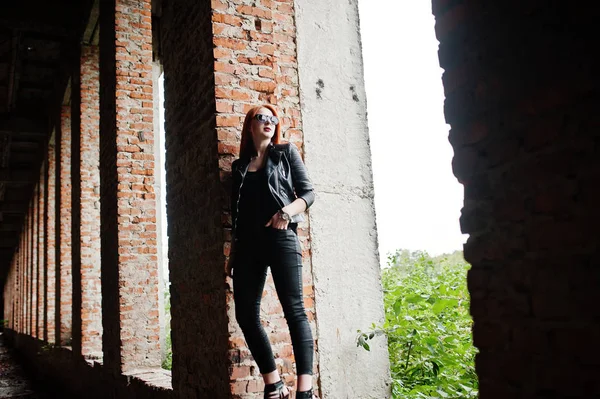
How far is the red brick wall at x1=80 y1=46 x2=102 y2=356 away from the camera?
7.21 metres

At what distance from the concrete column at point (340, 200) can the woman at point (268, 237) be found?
0.62 metres

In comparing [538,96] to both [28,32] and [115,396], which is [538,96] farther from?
[28,32]

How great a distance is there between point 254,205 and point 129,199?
310 cm

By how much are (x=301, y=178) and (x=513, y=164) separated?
1.38 meters

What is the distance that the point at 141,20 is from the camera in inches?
231

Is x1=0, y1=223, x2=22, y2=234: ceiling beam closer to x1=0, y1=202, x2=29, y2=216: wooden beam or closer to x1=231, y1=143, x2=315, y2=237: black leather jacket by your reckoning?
x1=0, y1=202, x2=29, y2=216: wooden beam

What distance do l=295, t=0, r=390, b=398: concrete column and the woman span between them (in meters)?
0.62

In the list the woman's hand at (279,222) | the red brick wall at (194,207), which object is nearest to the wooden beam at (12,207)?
the red brick wall at (194,207)

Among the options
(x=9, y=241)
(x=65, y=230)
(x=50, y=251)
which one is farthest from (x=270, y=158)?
(x=9, y=241)

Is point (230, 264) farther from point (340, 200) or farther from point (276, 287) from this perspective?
point (340, 200)

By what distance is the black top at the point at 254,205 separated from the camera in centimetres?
267

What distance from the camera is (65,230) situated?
948cm

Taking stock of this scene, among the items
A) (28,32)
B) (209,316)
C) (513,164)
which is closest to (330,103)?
(209,316)

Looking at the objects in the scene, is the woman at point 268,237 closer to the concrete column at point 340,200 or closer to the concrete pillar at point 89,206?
the concrete column at point 340,200
